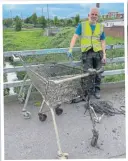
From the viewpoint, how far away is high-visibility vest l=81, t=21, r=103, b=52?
8.75 feet

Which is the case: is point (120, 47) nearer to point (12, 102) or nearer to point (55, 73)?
point (55, 73)

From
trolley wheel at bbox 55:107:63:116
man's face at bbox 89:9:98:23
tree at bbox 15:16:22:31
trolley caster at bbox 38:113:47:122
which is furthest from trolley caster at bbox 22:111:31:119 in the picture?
man's face at bbox 89:9:98:23

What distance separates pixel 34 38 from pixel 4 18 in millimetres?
594

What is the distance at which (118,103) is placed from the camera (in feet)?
9.74

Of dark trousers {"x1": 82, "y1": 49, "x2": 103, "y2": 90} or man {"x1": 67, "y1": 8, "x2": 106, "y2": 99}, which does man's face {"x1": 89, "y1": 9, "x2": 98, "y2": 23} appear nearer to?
man {"x1": 67, "y1": 8, "x2": 106, "y2": 99}

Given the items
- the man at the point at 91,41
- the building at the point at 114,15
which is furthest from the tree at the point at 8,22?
the building at the point at 114,15

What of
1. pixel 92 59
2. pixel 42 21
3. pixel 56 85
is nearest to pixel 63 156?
pixel 56 85

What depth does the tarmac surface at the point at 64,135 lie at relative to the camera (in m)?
2.27

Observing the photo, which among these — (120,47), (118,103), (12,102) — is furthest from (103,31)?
(12,102)

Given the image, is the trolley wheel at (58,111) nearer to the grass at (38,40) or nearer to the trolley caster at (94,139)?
the trolley caster at (94,139)

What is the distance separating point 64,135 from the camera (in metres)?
2.46

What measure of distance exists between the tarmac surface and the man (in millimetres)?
418

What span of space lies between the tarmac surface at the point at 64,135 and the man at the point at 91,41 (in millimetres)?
418

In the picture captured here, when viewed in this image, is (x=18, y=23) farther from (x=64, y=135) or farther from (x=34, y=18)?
(x=64, y=135)
